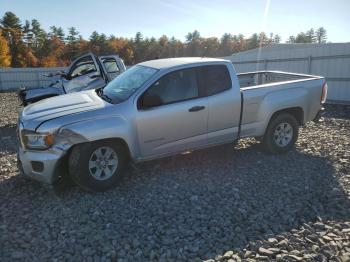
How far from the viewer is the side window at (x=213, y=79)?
615cm

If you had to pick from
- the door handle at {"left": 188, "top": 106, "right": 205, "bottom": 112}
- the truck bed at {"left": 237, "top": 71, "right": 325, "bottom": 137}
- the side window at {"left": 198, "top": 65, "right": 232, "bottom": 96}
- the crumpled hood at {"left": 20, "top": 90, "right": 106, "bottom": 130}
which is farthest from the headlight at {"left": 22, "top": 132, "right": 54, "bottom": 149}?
the truck bed at {"left": 237, "top": 71, "right": 325, "bottom": 137}

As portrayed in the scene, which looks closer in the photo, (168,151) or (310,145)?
(168,151)

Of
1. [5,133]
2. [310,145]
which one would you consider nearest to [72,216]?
[310,145]

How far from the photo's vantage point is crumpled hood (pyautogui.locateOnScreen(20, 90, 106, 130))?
203 inches

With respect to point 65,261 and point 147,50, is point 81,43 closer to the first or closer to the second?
point 147,50

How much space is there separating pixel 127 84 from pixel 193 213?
259 cm

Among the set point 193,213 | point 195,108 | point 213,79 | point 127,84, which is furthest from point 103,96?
point 193,213

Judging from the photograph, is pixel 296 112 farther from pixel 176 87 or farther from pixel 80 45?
pixel 80 45

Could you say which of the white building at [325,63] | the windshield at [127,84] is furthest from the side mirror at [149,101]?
the white building at [325,63]

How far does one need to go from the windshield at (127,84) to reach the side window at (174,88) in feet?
0.74

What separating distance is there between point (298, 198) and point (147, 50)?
262ft

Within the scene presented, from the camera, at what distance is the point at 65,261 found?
3.67m

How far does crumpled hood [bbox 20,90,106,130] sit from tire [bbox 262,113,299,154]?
3.33 m

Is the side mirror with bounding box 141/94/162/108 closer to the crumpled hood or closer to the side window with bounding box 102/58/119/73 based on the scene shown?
the crumpled hood
